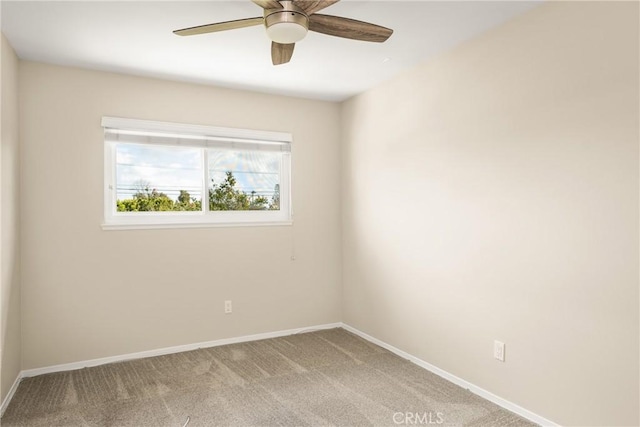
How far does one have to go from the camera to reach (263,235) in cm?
403

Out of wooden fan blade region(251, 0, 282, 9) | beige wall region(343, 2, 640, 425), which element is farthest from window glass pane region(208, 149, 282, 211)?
wooden fan blade region(251, 0, 282, 9)

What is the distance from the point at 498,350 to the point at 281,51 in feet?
7.42

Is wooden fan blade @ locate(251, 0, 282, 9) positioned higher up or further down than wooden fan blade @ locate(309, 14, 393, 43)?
higher up

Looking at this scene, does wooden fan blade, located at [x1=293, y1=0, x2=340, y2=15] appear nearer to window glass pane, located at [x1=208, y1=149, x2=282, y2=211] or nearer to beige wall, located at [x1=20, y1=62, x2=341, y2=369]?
beige wall, located at [x1=20, y1=62, x2=341, y2=369]

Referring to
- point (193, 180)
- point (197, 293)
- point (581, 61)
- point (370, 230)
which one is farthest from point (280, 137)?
point (581, 61)

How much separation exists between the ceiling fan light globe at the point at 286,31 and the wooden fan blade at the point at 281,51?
204 millimetres

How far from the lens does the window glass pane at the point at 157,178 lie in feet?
11.6

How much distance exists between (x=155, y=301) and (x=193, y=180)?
3.67 feet

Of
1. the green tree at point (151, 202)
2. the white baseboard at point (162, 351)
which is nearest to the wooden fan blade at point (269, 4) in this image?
the green tree at point (151, 202)

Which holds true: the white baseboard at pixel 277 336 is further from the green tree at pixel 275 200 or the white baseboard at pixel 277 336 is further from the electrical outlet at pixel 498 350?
the green tree at pixel 275 200

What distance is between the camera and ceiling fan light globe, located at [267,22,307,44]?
74.8 inches

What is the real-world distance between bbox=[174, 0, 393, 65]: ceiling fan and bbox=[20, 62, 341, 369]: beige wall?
1.70m

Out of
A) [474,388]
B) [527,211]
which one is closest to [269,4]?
[527,211]

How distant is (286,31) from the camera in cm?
195
